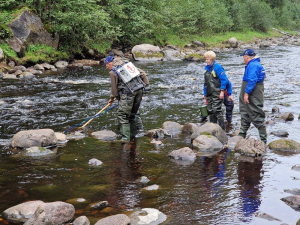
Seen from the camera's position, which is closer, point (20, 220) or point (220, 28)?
point (20, 220)

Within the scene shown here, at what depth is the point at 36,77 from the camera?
18359 mm

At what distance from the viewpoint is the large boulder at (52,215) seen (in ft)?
14.1

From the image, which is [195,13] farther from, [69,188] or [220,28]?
[69,188]

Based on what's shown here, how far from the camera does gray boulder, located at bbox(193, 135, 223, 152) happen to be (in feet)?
25.2

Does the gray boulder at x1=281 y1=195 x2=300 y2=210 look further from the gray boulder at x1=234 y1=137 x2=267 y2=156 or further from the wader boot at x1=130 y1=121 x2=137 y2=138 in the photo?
the wader boot at x1=130 y1=121 x2=137 y2=138

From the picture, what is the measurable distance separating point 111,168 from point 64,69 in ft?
54.2

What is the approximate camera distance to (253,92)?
24.9ft

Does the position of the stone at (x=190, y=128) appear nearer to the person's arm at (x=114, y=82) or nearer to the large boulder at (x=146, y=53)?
the person's arm at (x=114, y=82)

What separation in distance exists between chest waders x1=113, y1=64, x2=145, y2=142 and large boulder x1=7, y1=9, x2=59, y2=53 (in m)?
14.8

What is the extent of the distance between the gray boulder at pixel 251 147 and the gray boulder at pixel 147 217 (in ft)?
11.0

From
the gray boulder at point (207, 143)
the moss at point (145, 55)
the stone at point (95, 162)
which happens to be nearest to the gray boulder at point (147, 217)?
the stone at point (95, 162)

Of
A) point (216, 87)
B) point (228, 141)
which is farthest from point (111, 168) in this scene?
point (216, 87)

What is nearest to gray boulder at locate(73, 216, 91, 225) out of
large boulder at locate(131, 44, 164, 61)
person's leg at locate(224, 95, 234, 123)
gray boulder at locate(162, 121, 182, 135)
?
gray boulder at locate(162, 121, 182, 135)

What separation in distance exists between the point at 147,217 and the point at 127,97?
4.19 meters
